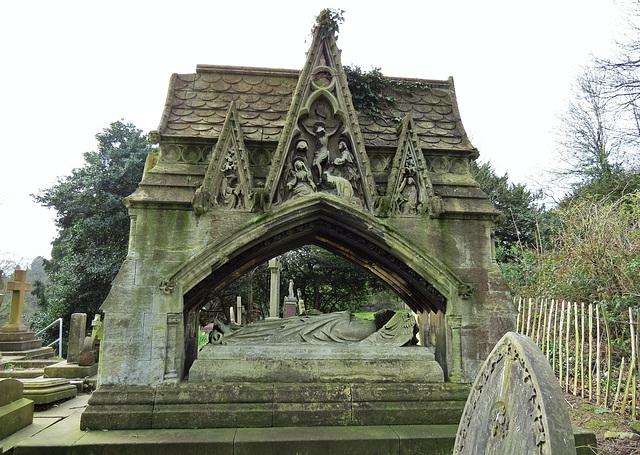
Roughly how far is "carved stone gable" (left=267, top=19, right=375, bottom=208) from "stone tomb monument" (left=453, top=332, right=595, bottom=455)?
301 centimetres

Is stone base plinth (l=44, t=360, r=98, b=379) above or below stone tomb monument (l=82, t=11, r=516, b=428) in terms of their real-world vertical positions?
below

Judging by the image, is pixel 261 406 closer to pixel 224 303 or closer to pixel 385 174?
pixel 385 174

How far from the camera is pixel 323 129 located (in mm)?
5293

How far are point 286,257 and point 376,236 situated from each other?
14842 mm

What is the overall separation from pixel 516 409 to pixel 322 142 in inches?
158

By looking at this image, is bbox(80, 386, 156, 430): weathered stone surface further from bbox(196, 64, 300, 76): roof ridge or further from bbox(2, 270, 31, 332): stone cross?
bbox(2, 270, 31, 332): stone cross

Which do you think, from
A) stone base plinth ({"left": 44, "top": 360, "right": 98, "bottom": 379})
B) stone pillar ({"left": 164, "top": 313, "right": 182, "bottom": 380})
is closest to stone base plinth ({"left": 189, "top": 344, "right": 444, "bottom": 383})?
stone pillar ({"left": 164, "top": 313, "right": 182, "bottom": 380})

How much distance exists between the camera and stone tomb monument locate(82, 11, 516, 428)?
4.42 meters

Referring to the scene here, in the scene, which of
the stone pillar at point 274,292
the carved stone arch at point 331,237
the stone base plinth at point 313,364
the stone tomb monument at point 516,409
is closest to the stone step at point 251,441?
the stone base plinth at point 313,364

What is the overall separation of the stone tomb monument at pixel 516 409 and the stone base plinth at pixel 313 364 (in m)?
2.37

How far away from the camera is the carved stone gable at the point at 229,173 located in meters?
4.82

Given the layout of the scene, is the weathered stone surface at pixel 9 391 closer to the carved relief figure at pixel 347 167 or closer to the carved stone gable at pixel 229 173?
the carved stone gable at pixel 229 173

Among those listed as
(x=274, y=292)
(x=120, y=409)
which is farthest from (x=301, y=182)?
(x=274, y=292)

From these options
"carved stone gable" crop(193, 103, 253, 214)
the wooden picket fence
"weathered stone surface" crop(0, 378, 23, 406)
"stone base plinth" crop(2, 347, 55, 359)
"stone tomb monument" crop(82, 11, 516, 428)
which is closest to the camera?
"weathered stone surface" crop(0, 378, 23, 406)
